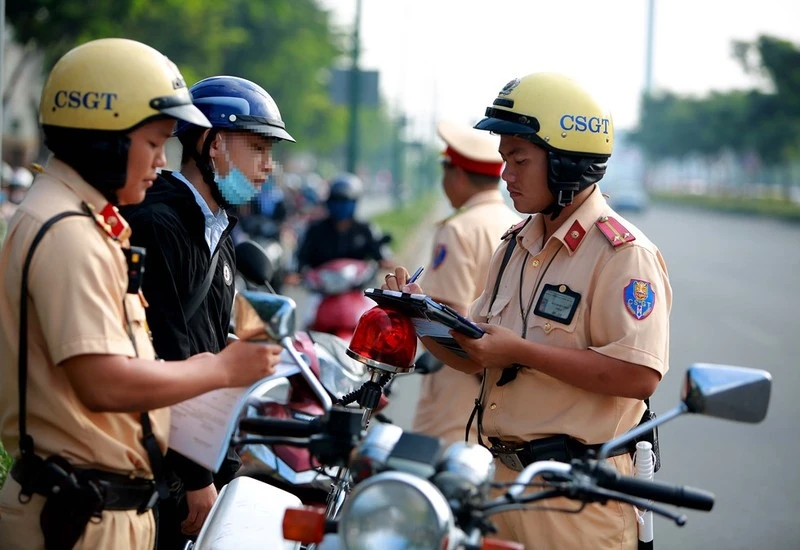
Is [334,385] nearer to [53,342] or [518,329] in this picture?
[518,329]

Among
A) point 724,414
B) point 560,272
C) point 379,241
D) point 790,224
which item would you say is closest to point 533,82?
point 560,272

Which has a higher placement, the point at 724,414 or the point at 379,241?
the point at 724,414

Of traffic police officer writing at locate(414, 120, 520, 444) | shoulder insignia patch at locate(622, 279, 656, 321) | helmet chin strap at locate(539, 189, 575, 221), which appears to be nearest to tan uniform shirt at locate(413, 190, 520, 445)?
traffic police officer writing at locate(414, 120, 520, 444)

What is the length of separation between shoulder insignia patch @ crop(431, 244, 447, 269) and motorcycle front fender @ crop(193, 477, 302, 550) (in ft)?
7.42

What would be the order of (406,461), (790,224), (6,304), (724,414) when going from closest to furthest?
1. (406,461)
2. (724,414)
3. (6,304)
4. (790,224)

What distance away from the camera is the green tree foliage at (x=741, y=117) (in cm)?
4944

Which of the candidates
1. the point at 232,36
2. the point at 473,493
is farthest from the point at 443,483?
the point at 232,36

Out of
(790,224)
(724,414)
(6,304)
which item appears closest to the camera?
(724,414)

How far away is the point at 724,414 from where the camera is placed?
2471 mm

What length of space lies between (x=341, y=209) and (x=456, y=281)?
16.1ft

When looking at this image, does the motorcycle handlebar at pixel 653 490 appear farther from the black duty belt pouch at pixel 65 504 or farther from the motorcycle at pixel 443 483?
the black duty belt pouch at pixel 65 504

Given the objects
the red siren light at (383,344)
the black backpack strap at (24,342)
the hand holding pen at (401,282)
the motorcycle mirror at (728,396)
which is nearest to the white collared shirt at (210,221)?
the hand holding pen at (401,282)

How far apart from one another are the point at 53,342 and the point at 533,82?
182cm

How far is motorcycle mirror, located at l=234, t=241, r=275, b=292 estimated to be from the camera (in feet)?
14.5
